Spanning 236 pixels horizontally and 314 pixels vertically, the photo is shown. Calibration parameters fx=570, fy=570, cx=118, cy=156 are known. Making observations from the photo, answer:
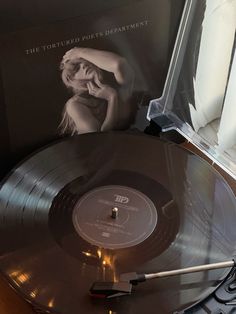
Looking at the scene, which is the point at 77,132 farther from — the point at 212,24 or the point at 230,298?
the point at 230,298

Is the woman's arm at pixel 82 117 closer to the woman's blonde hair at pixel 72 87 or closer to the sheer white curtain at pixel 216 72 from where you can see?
the woman's blonde hair at pixel 72 87

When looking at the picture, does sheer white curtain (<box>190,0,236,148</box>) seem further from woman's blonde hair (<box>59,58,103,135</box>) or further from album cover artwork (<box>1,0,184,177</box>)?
woman's blonde hair (<box>59,58,103,135</box>)

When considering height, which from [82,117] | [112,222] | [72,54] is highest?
[72,54]

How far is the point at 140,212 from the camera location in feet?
2.71

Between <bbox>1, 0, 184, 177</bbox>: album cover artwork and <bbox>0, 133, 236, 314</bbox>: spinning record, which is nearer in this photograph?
<bbox>0, 133, 236, 314</bbox>: spinning record

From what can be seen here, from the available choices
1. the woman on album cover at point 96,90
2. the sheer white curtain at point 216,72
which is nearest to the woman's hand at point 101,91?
the woman on album cover at point 96,90

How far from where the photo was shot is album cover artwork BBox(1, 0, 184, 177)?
32.6 inches

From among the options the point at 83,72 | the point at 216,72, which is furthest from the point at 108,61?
the point at 216,72

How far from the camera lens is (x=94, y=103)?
942 millimetres

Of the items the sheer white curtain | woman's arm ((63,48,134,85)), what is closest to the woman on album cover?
woman's arm ((63,48,134,85))

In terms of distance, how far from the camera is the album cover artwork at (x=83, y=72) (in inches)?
32.6

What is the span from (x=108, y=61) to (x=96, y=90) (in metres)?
0.05

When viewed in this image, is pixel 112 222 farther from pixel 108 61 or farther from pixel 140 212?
pixel 108 61

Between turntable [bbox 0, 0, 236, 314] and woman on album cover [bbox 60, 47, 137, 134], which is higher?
woman on album cover [bbox 60, 47, 137, 134]
